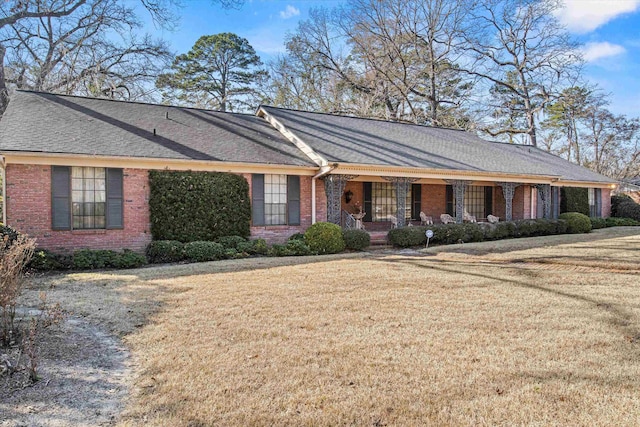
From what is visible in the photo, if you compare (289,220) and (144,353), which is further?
(289,220)

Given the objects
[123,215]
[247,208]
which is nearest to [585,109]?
[247,208]

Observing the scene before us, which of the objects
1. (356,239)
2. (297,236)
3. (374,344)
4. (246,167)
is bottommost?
(374,344)

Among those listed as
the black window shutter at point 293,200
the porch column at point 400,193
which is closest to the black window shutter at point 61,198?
the black window shutter at point 293,200

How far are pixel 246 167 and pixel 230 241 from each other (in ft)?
8.04

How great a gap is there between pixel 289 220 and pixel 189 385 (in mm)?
10685

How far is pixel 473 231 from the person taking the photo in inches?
637

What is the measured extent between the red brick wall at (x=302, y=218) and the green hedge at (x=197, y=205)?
0.52 meters

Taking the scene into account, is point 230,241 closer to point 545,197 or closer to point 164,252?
point 164,252

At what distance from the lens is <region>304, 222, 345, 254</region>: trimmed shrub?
13.1 metres

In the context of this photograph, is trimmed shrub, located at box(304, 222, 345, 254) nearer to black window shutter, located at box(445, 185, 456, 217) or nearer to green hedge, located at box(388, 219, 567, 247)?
green hedge, located at box(388, 219, 567, 247)

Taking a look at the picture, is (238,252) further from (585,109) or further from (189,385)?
(585,109)

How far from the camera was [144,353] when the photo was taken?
4.66m

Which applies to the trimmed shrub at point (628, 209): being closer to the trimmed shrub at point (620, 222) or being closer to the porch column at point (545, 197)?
the trimmed shrub at point (620, 222)

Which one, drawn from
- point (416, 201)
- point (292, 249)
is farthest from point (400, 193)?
point (292, 249)
